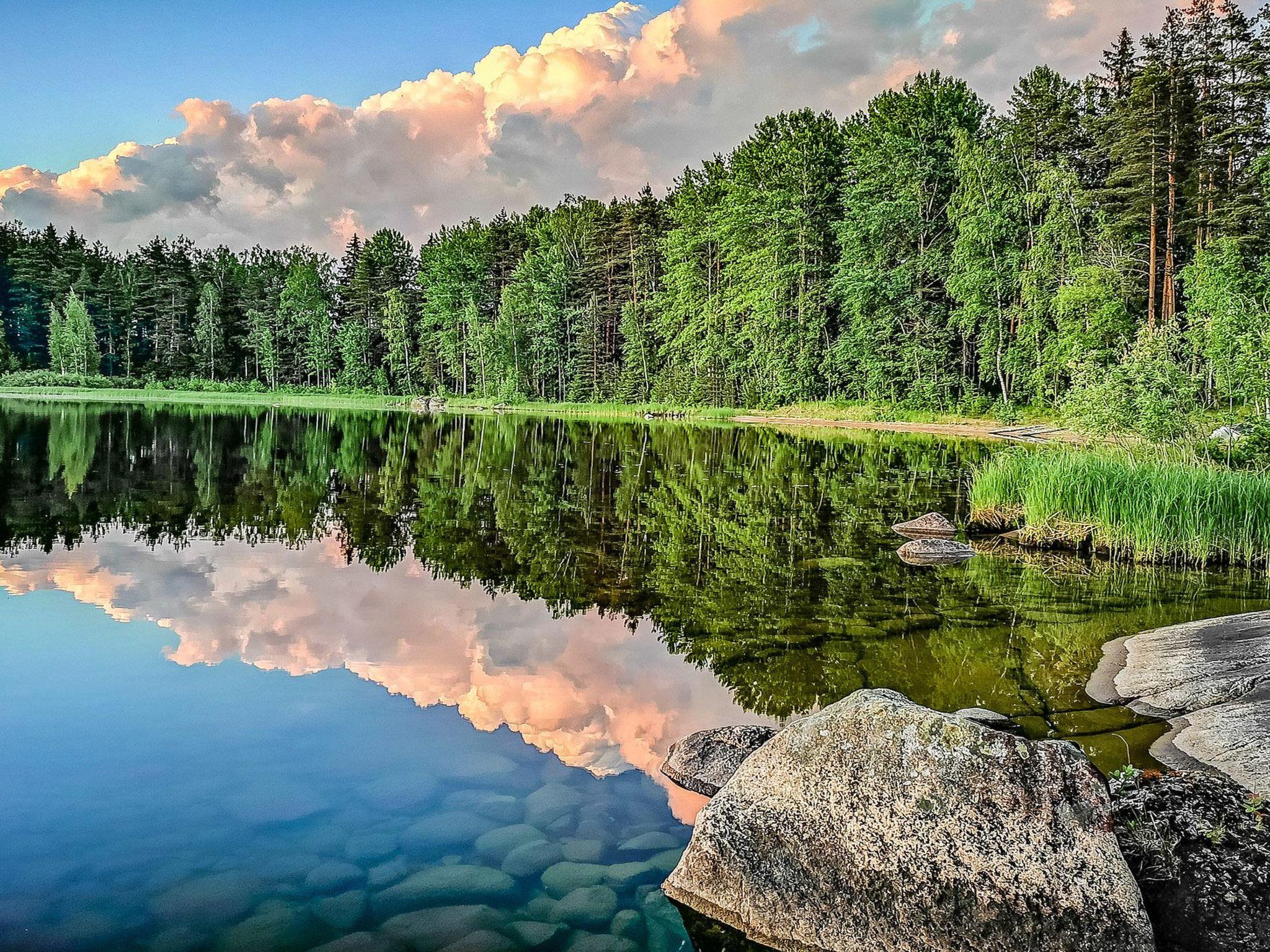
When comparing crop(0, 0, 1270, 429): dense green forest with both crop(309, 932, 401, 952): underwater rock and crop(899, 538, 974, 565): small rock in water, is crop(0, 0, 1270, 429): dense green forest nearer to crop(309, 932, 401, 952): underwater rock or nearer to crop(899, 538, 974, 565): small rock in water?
crop(899, 538, 974, 565): small rock in water

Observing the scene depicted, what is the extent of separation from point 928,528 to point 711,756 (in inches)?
397

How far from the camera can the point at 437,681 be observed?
303 inches

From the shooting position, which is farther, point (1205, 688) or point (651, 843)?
point (1205, 688)

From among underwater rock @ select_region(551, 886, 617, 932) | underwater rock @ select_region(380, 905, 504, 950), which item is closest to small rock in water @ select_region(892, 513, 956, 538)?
underwater rock @ select_region(551, 886, 617, 932)

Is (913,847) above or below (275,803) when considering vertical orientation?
above

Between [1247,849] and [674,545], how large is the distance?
10342 mm

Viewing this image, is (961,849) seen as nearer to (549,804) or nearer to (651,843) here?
(651,843)

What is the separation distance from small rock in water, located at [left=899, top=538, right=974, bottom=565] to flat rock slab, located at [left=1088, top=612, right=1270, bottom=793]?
4.09 metres

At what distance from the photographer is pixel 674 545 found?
45.5ft

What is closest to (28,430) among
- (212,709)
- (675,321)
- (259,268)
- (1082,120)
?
(212,709)

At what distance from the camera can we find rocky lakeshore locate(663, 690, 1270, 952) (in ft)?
11.9

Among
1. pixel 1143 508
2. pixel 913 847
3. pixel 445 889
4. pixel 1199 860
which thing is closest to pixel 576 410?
pixel 1143 508

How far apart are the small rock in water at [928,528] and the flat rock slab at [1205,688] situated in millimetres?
5861

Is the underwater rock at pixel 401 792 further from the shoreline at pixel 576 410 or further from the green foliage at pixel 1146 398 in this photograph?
the shoreline at pixel 576 410
